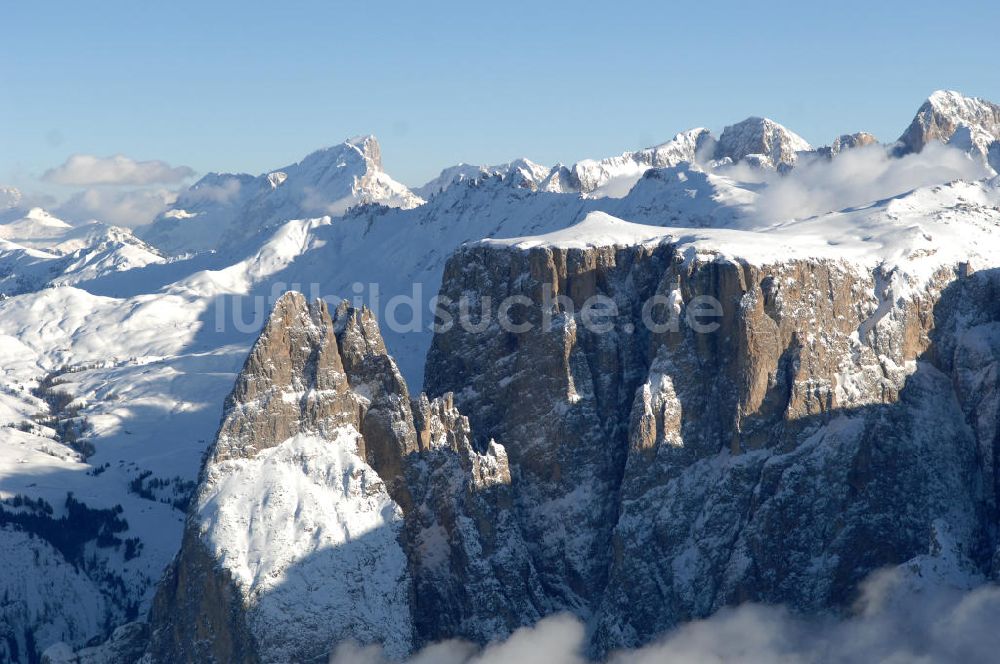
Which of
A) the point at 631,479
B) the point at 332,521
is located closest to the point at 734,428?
the point at 631,479

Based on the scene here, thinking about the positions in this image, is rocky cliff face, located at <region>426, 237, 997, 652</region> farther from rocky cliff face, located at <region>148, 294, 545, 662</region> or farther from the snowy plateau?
rocky cliff face, located at <region>148, 294, 545, 662</region>

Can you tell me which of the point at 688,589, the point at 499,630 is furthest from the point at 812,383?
the point at 499,630

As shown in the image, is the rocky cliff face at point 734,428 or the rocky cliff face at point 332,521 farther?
the rocky cliff face at point 734,428

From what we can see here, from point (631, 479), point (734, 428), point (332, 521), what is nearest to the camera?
point (332, 521)

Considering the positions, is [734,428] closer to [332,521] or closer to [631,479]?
[631,479]

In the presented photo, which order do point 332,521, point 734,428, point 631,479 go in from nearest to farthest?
1. point 332,521
2. point 734,428
3. point 631,479

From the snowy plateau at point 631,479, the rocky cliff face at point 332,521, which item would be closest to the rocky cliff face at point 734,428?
the snowy plateau at point 631,479

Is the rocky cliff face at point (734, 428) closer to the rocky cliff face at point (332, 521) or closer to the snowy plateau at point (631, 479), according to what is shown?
the snowy plateau at point (631, 479)

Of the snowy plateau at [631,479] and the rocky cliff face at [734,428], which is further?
the rocky cliff face at [734,428]

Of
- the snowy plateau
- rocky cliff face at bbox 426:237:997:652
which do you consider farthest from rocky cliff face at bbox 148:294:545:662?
rocky cliff face at bbox 426:237:997:652
